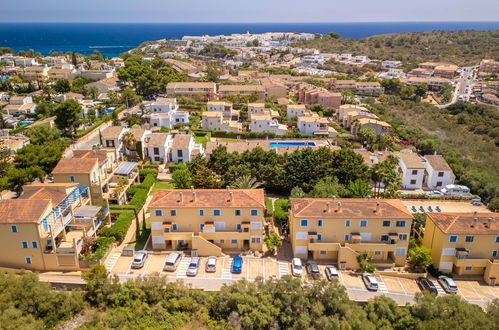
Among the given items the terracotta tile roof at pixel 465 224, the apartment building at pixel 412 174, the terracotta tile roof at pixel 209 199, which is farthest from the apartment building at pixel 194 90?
the terracotta tile roof at pixel 465 224

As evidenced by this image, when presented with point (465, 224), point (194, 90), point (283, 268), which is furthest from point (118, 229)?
point (194, 90)

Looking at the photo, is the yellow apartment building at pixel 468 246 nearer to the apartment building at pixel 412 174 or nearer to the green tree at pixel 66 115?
the apartment building at pixel 412 174

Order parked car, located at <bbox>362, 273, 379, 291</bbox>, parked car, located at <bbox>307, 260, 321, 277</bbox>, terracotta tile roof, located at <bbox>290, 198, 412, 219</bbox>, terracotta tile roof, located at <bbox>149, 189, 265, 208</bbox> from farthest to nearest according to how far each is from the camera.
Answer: terracotta tile roof, located at <bbox>149, 189, 265, 208</bbox> → terracotta tile roof, located at <bbox>290, 198, 412, 219</bbox> → parked car, located at <bbox>307, 260, 321, 277</bbox> → parked car, located at <bbox>362, 273, 379, 291</bbox>

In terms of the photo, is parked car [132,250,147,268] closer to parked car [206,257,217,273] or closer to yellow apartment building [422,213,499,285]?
parked car [206,257,217,273]

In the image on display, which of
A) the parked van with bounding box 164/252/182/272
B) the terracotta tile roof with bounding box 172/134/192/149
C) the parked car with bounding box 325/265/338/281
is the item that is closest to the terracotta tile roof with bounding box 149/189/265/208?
the parked van with bounding box 164/252/182/272

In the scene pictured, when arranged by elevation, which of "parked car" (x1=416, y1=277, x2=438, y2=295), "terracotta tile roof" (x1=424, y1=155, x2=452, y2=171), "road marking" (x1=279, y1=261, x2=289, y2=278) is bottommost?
"parked car" (x1=416, y1=277, x2=438, y2=295)

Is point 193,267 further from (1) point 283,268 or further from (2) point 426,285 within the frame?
(2) point 426,285
